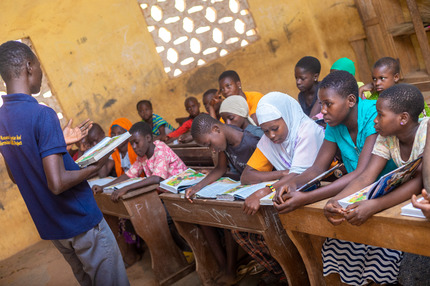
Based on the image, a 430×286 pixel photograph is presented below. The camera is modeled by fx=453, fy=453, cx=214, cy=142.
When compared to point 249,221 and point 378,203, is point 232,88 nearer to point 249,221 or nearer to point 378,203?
point 249,221

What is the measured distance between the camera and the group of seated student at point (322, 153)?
6.79 feet

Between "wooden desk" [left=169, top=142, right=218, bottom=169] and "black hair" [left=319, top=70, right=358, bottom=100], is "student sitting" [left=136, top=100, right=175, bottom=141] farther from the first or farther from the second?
"black hair" [left=319, top=70, right=358, bottom=100]

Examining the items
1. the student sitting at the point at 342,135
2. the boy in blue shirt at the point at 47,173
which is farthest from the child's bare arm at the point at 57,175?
the student sitting at the point at 342,135

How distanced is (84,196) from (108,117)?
4296 mm

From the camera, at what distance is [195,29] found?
23.1 ft

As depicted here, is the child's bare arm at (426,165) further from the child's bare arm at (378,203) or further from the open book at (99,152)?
the open book at (99,152)

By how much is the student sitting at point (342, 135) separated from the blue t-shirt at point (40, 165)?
1.06m

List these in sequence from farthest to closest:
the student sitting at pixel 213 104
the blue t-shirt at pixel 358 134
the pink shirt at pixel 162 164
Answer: the student sitting at pixel 213 104
the pink shirt at pixel 162 164
the blue t-shirt at pixel 358 134

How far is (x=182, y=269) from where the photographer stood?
3977mm

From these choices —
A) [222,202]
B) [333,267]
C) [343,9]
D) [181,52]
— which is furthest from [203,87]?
[333,267]

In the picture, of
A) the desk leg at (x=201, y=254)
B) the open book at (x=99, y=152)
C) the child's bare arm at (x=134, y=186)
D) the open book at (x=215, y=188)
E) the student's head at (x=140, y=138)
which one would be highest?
the open book at (x=99, y=152)

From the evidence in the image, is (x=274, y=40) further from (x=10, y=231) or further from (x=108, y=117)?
(x=10, y=231)

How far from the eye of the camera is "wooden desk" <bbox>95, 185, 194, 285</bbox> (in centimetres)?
378

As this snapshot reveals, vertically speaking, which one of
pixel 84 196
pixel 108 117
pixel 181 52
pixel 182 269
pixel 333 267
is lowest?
pixel 182 269
